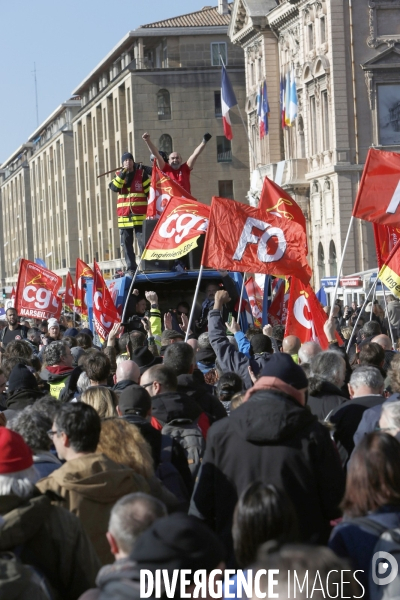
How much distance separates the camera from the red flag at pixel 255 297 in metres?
15.0

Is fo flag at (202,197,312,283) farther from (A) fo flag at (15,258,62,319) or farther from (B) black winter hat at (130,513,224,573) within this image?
(B) black winter hat at (130,513,224,573)

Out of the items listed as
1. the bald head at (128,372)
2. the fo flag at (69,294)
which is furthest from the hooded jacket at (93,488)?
the fo flag at (69,294)

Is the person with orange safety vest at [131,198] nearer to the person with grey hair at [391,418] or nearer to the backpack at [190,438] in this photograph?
the backpack at [190,438]

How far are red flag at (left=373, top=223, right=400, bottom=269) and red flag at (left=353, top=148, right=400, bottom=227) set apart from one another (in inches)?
16.9

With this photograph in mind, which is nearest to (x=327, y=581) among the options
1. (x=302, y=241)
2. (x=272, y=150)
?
(x=302, y=241)

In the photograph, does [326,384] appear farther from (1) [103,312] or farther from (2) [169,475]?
(1) [103,312]

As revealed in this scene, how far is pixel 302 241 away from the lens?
446 inches

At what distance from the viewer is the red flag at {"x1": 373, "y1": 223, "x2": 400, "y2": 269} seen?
12.0 metres

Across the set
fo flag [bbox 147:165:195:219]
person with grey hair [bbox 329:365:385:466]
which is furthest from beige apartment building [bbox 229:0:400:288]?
person with grey hair [bbox 329:365:385:466]

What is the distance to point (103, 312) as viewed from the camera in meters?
14.1

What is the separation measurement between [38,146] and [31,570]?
121 metres

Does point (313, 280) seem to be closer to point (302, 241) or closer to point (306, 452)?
point (302, 241)

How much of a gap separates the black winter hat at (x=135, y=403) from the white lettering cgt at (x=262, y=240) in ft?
18.0

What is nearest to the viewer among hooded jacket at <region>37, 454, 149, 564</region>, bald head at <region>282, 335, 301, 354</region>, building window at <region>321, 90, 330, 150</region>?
hooded jacket at <region>37, 454, 149, 564</region>
